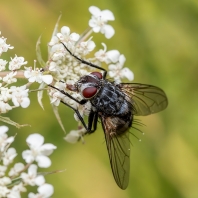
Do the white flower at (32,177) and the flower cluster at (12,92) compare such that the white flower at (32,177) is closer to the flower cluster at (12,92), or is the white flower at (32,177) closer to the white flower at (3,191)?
the white flower at (3,191)

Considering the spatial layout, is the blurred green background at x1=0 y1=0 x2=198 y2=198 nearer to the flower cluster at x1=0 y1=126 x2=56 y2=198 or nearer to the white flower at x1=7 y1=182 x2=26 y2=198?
the flower cluster at x1=0 y1=126 x2=56 y2=198

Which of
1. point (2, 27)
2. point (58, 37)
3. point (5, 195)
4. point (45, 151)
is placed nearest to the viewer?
point (5, 195)

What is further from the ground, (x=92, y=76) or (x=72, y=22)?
(x=72, y=22)

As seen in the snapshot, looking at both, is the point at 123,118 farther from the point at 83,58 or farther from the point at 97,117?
the point at 83,58

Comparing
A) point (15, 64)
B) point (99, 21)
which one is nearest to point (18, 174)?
point (15, 64)

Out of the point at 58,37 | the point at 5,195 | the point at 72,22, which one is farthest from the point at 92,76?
the point at 72,22

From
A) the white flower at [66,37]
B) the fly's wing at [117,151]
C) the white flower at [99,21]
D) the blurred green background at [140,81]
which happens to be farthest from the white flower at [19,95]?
the blurred green background at [140,81]

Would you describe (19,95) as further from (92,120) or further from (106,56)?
(106,56)
